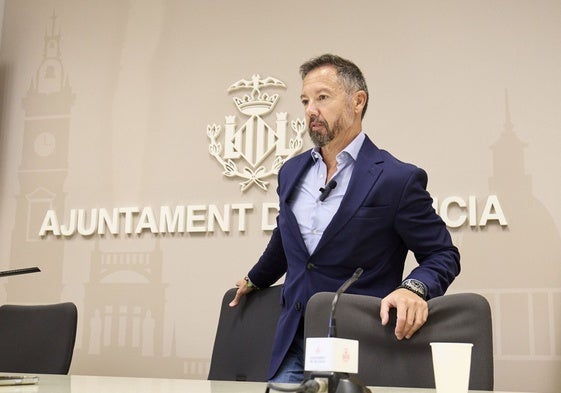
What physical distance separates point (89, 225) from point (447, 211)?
6.92 feet

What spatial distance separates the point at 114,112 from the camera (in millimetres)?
4383

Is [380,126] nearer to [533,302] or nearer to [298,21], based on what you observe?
[298,21]

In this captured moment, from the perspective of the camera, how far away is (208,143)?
4.10 meters

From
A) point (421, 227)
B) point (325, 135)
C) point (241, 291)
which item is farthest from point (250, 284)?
point (421, 227)

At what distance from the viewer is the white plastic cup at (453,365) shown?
1301 millimetres

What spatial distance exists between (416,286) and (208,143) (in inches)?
86.7

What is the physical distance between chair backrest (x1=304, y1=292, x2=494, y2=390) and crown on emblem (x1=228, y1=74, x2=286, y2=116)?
2.15 meters

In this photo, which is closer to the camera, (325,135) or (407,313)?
(407,313)

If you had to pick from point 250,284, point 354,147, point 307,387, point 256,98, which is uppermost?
point 256,98

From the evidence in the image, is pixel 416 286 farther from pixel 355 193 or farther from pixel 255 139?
pixel 255 139

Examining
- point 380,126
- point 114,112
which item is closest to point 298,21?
point 380,126

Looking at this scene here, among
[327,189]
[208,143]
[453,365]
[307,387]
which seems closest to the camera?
[307,387]

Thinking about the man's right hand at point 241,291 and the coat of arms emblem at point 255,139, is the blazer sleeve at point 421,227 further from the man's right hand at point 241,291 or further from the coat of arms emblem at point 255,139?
the coat of arms emblem at point 255,139

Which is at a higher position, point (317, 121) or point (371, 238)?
point (317, 121)
